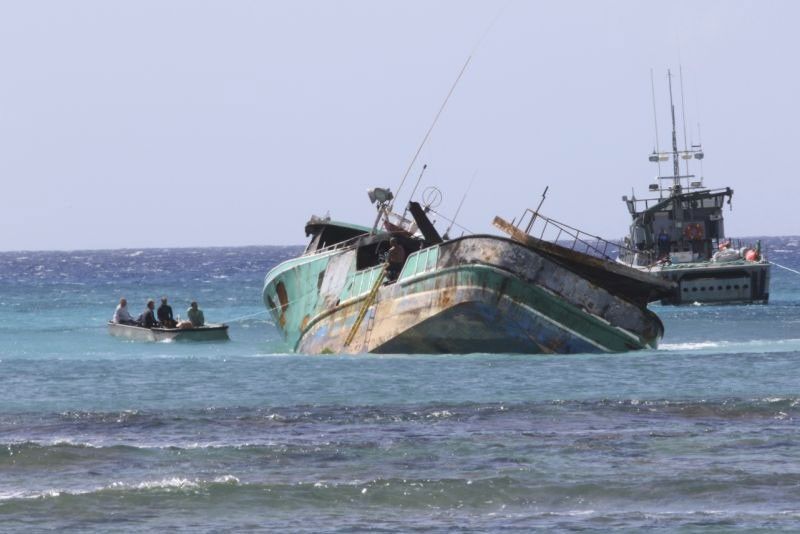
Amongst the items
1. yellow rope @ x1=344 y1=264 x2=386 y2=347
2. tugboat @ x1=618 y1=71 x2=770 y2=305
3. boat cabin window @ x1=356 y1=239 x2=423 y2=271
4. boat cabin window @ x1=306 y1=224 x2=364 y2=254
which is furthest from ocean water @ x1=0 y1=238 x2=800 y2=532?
tugboat @ x1=618 y1=71 x2=770 y2=305

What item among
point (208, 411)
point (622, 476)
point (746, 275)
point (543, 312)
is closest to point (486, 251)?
point (543, 312)

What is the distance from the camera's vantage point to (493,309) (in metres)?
27.6

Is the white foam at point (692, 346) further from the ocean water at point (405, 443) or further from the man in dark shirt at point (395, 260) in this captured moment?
the man in dark shirt at point (395, 260)

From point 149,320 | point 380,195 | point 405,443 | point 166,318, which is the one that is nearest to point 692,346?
point 380,195

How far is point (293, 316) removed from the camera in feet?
116

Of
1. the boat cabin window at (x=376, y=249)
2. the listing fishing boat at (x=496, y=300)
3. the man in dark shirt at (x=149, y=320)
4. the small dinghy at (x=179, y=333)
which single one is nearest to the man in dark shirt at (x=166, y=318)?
the man in dark shirt at (x=149, y=320)

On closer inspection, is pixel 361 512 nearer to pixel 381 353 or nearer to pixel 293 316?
pixel 381 353

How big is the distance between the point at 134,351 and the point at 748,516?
25925mm

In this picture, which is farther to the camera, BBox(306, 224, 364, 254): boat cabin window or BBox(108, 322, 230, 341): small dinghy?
BBox(108, 322, 230, 341): small dinghy

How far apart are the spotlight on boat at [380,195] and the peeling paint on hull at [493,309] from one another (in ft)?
13.0

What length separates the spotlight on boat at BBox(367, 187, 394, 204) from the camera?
113 ft

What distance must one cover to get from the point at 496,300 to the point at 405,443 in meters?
9.32

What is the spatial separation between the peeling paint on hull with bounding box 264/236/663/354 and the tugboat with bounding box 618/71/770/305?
29508 mm

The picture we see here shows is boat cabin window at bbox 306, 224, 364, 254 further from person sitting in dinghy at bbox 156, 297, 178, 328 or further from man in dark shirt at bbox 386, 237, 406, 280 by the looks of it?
person sitting in dinghy at bbox 156, 297, 178, 328
